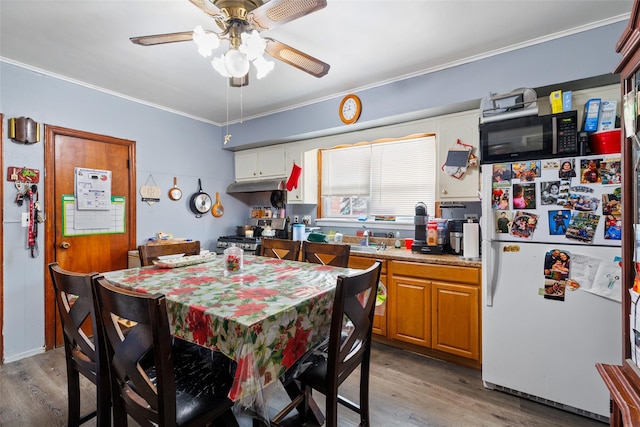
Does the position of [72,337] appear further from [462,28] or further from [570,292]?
[462,28]

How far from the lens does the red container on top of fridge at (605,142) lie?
5.68 ft

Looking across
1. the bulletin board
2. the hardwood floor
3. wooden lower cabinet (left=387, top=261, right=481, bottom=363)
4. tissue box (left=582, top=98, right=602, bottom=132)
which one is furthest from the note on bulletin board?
tissue box (left=582, top=98, right=602, bottom=132)

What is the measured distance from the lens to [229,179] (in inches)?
166

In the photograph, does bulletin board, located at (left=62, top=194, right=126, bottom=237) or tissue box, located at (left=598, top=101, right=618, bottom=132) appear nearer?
tissue box, located at (left=598, top=101, right=618, bottom=132)

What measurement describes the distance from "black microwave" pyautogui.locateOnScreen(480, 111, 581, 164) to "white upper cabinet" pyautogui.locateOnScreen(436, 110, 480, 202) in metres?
0.43

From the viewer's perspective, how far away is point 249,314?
1.03m

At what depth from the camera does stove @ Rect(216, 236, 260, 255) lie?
3.55 meters

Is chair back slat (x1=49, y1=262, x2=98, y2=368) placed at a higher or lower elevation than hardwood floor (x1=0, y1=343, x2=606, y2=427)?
higher

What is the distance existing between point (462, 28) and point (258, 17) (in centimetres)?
140

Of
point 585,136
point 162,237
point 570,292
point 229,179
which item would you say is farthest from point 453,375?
point 229,179

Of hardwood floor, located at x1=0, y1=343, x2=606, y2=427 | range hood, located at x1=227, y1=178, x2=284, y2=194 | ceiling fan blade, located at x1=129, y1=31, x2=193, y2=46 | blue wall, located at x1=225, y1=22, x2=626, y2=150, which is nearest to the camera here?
ceiling fan blade, located at x1=129, y1=31, x2=193, y2=46

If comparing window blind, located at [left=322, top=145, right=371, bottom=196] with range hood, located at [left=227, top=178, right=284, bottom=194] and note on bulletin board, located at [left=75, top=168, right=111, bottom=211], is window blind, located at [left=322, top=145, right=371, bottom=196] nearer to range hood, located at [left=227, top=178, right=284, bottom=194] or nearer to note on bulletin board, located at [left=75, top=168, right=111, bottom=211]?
range hood, located at [left=227, top=178, right=284, bottom=194]

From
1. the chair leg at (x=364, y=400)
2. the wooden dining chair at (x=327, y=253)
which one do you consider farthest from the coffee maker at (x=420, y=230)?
the chair leg at (x=364, y=400)

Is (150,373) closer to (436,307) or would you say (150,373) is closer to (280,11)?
(280,11)
